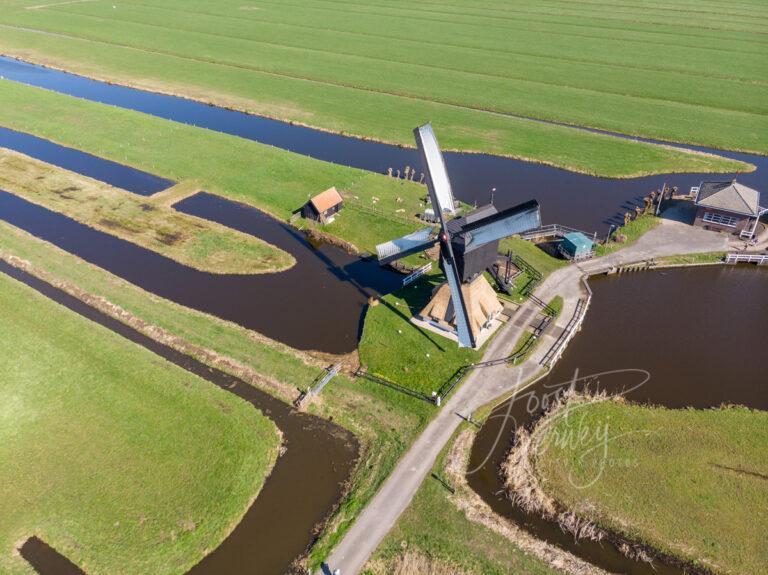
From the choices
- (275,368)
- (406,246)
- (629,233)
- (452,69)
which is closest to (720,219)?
(629,233)

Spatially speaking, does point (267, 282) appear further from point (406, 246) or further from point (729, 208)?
point (729, 208)

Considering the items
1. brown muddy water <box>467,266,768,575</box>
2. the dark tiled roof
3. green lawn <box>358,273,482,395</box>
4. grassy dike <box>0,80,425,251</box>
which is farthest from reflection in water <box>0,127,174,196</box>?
the dark tiled roof

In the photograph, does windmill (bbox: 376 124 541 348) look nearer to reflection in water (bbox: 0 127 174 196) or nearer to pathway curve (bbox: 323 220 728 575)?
pathway curve (bbox: 323 220 728 575)

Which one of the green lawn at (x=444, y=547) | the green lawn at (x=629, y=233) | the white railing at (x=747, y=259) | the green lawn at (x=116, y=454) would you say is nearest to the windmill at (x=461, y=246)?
the green lawn at (x=444, y=547)

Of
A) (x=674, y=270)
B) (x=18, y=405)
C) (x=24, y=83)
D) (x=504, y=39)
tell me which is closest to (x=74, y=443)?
(x=18, y=405)

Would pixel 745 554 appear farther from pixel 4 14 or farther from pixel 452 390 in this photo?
pixel 4 14

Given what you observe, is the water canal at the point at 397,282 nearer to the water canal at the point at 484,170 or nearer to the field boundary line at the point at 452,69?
the water canal at the point at 484,170
